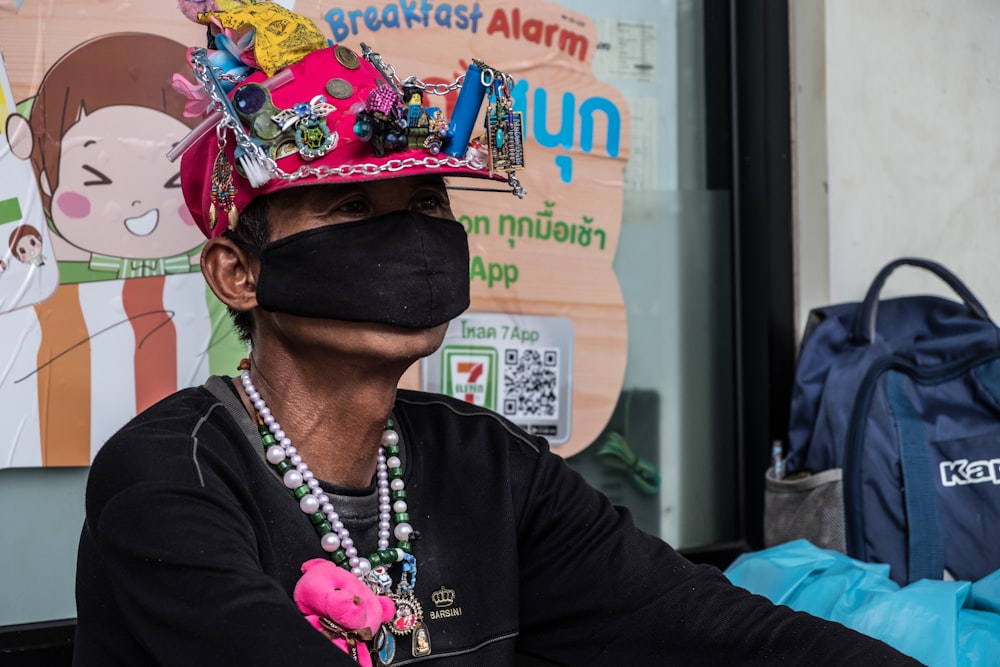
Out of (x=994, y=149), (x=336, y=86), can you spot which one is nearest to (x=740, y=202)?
(x=994, y=149)

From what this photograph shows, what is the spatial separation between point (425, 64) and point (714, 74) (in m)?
0.90

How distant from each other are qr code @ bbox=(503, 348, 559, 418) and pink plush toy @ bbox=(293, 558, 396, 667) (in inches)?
47.7

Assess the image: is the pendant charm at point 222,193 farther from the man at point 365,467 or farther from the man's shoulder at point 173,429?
the man's shoulder at point 173,429

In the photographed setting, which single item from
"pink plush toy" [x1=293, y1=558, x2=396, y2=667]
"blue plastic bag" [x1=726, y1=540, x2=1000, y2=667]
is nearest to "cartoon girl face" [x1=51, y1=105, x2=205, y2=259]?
"pink plush toy" [x1=293, y1=558, x2=396, y2=667]

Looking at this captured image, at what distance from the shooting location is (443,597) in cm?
185

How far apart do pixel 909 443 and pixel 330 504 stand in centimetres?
150

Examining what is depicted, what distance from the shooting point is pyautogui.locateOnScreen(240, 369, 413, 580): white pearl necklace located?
176 cm

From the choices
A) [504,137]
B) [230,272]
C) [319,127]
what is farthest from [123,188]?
[504,137]

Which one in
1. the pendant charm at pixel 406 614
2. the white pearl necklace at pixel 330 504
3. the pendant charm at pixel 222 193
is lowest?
the pendant charm at pixel 406 614

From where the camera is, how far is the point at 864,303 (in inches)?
114

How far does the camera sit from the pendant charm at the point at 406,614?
177 cm

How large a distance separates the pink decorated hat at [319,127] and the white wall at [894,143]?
5.04ft

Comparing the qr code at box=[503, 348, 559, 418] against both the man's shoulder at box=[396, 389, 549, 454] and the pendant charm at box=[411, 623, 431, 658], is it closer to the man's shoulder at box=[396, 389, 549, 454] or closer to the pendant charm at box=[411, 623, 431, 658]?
the man's shoulder at box=[396, 389, 549, 454]

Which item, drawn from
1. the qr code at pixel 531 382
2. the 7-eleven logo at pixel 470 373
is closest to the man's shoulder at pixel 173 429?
the 7-eleven logo at pixel 470 373
